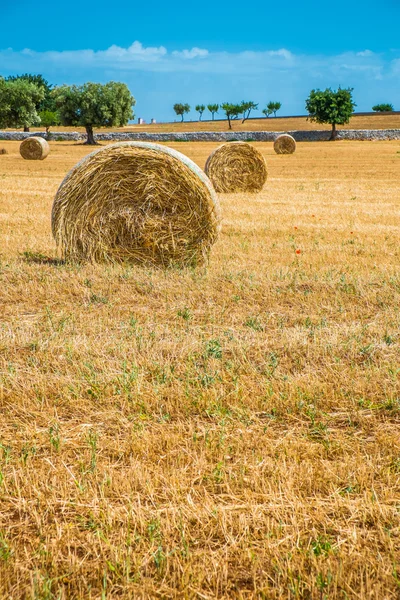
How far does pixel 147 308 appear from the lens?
20.9 feet

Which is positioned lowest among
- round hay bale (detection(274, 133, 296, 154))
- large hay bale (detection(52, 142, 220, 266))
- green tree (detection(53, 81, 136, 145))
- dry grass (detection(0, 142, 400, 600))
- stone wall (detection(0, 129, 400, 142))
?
dry grass (detection(0, 142, 400, 600))

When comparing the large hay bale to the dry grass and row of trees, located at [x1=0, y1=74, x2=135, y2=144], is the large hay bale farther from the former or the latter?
row of trees, located at [x1=0, y1=74, x2=135, y2=144]

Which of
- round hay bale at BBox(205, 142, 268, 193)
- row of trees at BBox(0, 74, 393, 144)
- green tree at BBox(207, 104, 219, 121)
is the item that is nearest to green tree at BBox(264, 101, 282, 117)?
green tree at BBox(207, 104, 219, 121)

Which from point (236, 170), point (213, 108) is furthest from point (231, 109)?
point (236, 170)

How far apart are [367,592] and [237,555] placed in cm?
53

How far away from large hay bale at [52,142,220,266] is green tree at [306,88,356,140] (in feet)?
189

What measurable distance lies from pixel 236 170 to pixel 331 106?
47428mm

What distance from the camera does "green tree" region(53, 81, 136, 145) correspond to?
58.0 meters

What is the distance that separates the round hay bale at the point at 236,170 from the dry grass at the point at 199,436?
12080 mm

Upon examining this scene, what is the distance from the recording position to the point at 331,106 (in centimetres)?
6294

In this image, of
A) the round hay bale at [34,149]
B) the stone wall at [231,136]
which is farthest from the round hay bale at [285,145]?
the stone wall at [231,136]

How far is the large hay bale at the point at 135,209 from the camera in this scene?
8578 millimetres

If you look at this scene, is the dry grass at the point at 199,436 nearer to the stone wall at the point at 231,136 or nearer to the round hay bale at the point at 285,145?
the round hay bale at the point at 285,145

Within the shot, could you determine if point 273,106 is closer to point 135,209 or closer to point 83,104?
point 83,104
